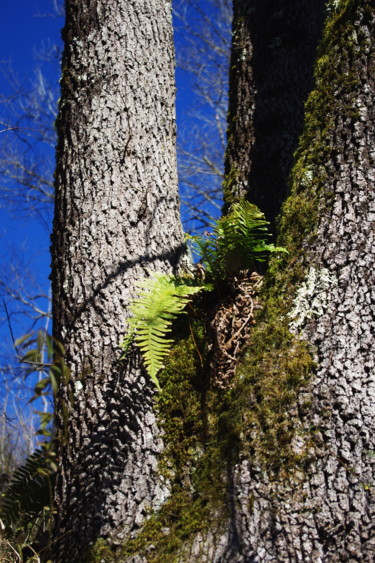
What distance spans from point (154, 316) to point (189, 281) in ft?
1.28

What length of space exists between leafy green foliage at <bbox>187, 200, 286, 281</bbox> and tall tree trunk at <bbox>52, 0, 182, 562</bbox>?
0.83ft

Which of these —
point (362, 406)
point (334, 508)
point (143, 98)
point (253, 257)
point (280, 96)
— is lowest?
point (334, 508)

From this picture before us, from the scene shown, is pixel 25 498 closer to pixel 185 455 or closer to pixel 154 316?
pixel 185 455

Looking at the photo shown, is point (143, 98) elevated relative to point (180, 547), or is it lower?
elevated

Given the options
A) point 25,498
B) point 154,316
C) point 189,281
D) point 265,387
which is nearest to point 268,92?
point 189,281

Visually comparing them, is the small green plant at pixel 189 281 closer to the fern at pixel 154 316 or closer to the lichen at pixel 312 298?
the fern at pixel 154 316

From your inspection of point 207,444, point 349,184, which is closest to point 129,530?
point 207,444

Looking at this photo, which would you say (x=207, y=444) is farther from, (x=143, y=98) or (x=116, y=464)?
(x=143, y=98)

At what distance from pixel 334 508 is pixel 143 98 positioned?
2.27m

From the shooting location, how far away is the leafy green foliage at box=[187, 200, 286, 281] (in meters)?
2.52

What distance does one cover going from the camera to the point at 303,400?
2037 millimetres

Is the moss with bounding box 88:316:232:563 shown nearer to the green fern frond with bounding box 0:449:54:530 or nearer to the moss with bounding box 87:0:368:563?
the moss with bounding box 87:0:368:563

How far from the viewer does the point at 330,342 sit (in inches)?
83.1

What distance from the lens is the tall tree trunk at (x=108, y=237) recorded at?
2.26 meters
